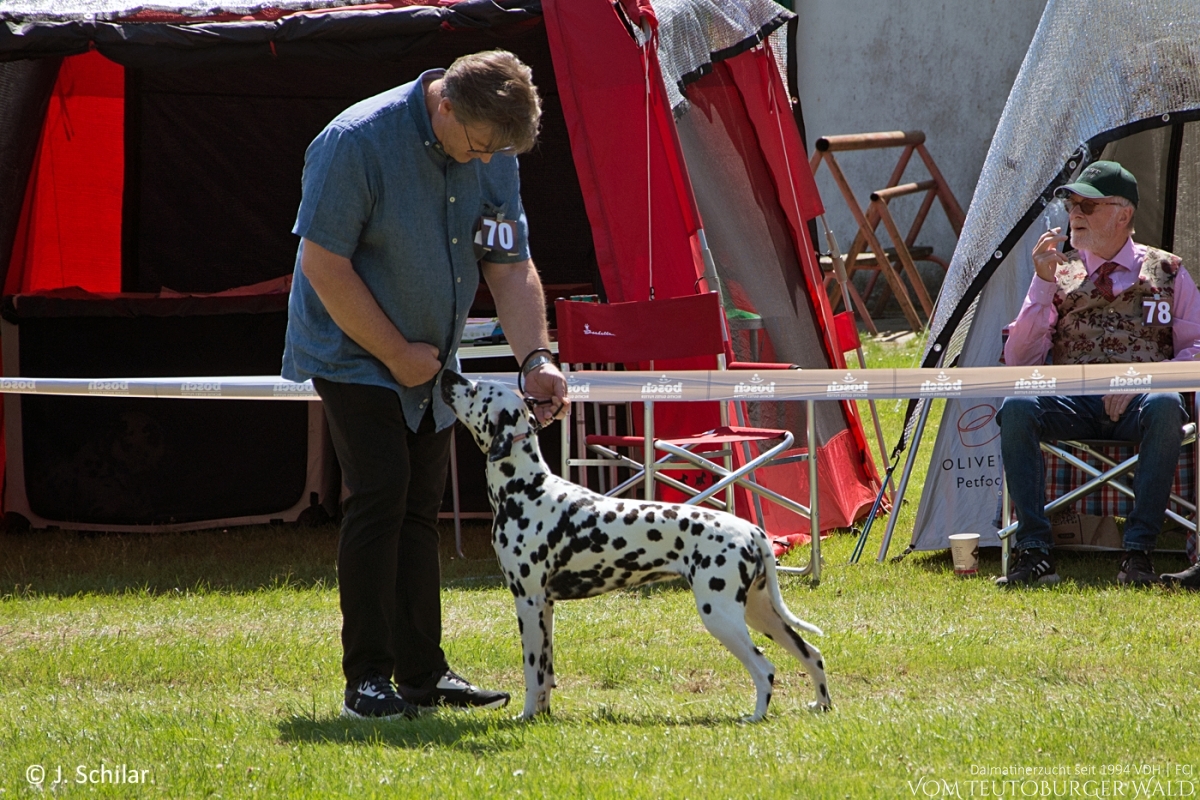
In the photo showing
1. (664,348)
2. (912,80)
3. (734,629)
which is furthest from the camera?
(912,80)

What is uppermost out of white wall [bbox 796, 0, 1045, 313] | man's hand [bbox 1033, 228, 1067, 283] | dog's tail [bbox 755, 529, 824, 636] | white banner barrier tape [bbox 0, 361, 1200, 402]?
white wall [bbox 796, 0, 1045, 313]

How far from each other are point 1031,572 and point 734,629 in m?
2.42

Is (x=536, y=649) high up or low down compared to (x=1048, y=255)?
down

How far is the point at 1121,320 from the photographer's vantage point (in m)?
5.42

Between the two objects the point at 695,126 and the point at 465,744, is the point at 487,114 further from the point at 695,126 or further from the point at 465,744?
the point at 695,126

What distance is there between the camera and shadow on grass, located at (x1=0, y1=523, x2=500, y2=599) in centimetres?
569

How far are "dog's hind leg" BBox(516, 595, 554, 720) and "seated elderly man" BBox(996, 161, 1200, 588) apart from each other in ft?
8.15

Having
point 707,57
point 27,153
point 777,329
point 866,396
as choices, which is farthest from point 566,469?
point 27,153

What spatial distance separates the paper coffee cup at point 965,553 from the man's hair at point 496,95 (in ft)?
10.1

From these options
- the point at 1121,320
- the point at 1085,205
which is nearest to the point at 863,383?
the point at 1121,320

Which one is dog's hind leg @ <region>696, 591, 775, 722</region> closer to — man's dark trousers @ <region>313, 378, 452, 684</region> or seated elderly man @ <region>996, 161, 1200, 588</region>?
man's dark trousers @ <region>313, 378, 452, 684</region>

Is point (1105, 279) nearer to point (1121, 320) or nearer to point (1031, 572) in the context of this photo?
point (1121, 320)

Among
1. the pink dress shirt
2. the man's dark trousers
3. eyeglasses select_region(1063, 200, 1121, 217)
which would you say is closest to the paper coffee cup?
the pink dress shirt

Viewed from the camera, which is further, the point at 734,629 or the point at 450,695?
the point at 450,695
